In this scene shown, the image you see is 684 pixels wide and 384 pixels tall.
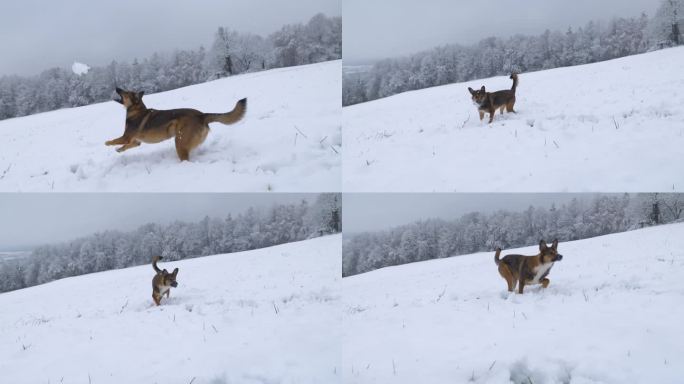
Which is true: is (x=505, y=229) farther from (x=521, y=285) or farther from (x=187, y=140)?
(x=187, y=140)

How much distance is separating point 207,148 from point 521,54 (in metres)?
2.44

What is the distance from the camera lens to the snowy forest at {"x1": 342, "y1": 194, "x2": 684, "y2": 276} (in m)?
3.87

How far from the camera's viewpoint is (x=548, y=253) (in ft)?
12.2

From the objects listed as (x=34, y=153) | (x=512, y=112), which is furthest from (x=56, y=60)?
(x=512, y=112)

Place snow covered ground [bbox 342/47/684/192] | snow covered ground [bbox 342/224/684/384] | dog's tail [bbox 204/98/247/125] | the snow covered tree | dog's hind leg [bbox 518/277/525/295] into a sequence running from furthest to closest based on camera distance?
1. the snow covered tree
2. dog's hind leg [bbox 518/277/525/295]
3. snow covered ground [bbox 342/47/684/192]
4. dog's tail [bbox 204/98/247/125]
5. snow covered ground [bbox 342/224/684/384]

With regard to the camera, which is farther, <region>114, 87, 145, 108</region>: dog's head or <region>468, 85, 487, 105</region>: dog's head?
<region>468, 85, 487, 105</region>: dog's head

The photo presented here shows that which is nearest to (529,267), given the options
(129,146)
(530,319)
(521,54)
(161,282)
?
(530,319)

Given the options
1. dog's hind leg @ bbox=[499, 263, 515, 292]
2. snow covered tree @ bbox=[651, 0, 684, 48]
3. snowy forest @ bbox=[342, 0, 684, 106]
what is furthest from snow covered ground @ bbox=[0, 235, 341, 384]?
snow covered tree @ bbox=[651, 0, 684, 48]

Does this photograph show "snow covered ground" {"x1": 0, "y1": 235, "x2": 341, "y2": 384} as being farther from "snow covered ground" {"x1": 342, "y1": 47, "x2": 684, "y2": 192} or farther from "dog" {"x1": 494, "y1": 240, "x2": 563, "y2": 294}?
"dog" {"x1": 494, "y1": 240, "x2": 563, "y2": 294}

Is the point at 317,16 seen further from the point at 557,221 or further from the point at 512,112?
the point at 557,221

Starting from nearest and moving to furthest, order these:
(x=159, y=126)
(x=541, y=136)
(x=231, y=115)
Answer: (x=159, y=126) → (x=231, y=115) → (x=541, y=136)

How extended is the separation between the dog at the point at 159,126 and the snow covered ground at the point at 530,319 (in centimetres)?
166

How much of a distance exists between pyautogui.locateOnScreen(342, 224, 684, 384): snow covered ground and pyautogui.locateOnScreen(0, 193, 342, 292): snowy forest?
0.62 metres

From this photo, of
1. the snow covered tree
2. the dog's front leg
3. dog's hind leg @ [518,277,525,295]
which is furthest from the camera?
the snow covered tree
